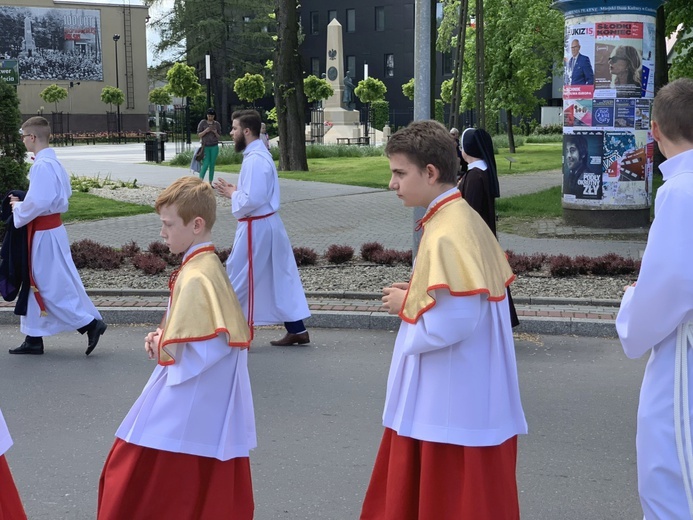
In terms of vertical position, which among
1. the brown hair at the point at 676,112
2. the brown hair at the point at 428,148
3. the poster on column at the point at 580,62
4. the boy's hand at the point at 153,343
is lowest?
the boy's hand at the point at 153,343

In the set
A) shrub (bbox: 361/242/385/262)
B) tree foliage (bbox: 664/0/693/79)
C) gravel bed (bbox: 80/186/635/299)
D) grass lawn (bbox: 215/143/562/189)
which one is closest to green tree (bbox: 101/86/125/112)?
grass lawn (bbox: 215/143/562/189)

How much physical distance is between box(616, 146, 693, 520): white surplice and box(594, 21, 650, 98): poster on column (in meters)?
11.3

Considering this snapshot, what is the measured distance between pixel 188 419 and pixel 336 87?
51.6 m

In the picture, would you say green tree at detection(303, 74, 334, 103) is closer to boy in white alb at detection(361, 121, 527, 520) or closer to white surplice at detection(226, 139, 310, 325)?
white surplice at detection(226, 139, 310, 325)

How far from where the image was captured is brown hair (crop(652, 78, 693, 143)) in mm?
3449

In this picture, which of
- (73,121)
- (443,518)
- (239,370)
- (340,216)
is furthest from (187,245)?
(73,121)

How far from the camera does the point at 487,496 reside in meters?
3.71

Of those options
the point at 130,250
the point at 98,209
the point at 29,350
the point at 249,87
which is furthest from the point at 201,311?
the point at 249,87

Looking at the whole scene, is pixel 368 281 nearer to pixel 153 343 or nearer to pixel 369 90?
pixel 153 343

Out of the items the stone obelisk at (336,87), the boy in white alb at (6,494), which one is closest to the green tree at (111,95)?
the stone obelisk at (336,87)

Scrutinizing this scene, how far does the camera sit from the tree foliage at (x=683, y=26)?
23016 mm

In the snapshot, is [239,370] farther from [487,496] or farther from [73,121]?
[73,121]

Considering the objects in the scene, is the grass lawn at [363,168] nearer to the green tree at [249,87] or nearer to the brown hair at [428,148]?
the green tree at [249,87]

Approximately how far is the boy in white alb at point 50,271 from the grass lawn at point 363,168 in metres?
16.1
